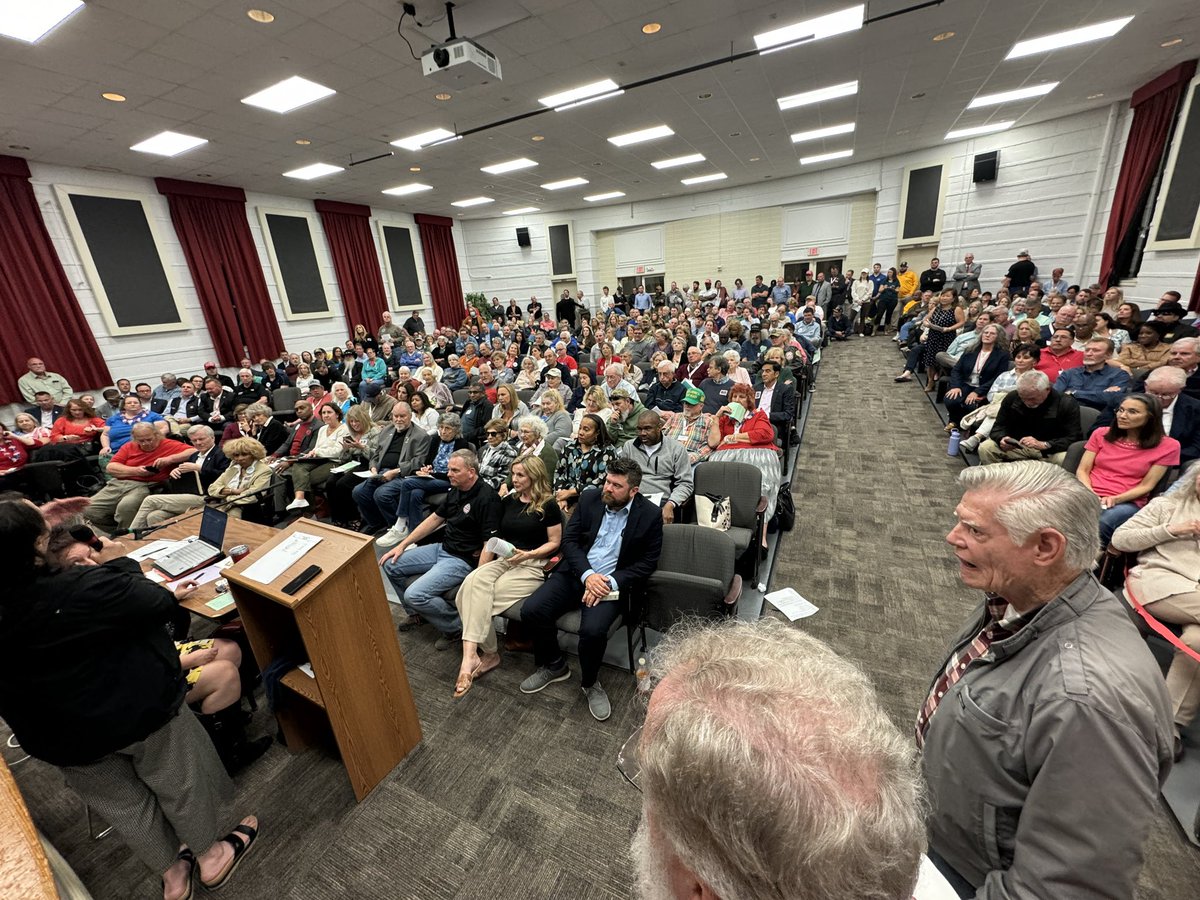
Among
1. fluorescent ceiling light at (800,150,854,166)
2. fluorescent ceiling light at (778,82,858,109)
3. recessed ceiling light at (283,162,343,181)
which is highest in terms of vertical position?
fluorescent ceiling light at (800,150,854,166)

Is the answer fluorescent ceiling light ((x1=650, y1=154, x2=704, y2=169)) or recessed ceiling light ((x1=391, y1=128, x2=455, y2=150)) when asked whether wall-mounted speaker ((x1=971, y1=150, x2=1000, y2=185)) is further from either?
recessed ceiling light ((x1=391, y1=128, x2=455, y2=150))

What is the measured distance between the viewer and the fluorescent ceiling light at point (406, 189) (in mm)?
10086

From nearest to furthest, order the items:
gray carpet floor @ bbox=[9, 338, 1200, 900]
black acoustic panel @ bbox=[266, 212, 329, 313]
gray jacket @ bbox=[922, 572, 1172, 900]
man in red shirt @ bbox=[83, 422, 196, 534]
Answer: gray jacket @ bbox=[922, 572, 1172, 900] < gray carpet floor @ bbox=[9, 338, 1200, 900] < man in red shirt @ bbox=[83, 422, 196, 534] < black acoustic panel @ bbox=[266, 212, 329, 313]

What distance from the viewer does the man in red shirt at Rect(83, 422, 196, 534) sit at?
13.9 ft

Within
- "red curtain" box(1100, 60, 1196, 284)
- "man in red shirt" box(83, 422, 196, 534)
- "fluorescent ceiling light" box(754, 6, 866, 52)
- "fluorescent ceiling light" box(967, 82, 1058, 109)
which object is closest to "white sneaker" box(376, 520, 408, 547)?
"man in red shirt" box(83, 422, 196, 534)

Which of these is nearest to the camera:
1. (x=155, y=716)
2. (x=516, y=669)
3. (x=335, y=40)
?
(x=155, y=716)

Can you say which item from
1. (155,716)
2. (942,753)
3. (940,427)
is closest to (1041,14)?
(940,427)

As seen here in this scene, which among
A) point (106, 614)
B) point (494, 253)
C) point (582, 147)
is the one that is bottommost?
point (106, 614)

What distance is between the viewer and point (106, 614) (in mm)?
1404

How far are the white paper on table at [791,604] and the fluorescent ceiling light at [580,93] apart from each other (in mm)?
6287

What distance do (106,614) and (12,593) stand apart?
0.22 metres

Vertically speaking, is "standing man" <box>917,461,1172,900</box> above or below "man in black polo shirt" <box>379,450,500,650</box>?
above

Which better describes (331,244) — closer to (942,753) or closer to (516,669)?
(516,669)

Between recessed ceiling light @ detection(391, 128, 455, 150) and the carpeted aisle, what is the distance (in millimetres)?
6808
